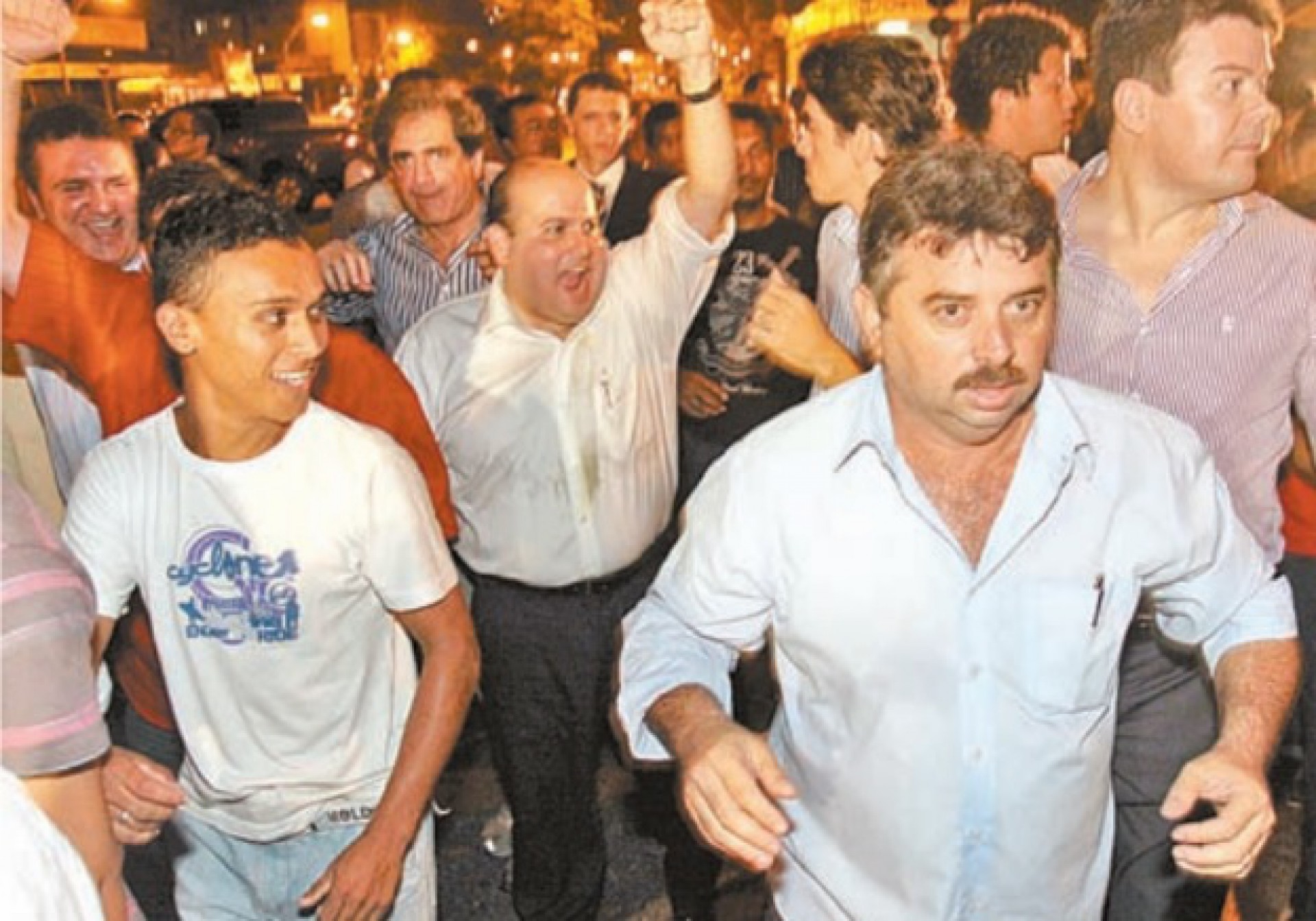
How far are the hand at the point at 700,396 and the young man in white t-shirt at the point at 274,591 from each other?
211cm

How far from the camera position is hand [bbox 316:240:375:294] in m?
4.07

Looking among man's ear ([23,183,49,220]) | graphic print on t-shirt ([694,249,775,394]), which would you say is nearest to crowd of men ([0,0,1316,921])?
man's ear ([23,183,49,220])

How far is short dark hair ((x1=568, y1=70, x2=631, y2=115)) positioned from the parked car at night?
11910 mm

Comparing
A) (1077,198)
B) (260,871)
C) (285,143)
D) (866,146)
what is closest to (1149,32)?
(1077,198)

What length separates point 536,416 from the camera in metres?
3.50

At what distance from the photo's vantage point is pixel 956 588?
6.86 feet

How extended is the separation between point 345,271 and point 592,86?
7.96ft

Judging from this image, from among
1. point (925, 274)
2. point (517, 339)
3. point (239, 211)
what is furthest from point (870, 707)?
point (517, 339)

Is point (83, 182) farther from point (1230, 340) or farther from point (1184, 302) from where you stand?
point (1230, 340)

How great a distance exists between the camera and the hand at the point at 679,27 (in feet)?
10.9

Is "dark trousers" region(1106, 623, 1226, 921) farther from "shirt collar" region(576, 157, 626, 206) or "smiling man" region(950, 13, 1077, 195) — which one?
"shirt collar" region(576, 157, 626, 206)

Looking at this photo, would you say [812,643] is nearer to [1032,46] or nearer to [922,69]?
[922,69]

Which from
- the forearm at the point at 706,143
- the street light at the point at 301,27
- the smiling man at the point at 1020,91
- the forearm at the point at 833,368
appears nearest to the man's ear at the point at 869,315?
the forearm at the point at 833,368

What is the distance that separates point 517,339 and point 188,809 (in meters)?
1.45
